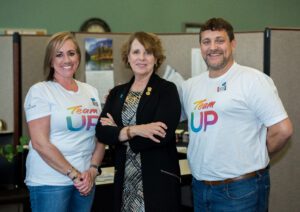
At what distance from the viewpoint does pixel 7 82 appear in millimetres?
2604

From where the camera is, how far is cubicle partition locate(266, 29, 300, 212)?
248 cm

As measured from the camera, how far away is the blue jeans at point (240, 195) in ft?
5.42

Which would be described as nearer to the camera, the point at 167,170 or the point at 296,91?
the point at 167,170

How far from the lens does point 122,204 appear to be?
1.75m

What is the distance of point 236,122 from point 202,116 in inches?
5.6

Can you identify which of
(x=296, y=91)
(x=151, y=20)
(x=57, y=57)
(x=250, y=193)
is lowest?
(x=250, y=193)

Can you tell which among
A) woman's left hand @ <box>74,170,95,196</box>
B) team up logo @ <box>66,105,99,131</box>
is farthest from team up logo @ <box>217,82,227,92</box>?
woman's left hand @ <box>74,170,95,196</box>

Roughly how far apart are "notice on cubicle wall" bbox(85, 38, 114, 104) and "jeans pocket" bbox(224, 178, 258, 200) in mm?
1287

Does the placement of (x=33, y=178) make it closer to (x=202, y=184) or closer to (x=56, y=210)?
(x=56, y=210)

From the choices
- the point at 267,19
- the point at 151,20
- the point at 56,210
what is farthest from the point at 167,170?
the point at 267,19

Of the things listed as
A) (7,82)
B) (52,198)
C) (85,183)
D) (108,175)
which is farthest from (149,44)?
(7,82)

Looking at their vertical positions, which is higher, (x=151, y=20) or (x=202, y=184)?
(x=151, y=20)

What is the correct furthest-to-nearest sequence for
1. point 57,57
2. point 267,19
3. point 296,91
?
1. point 267,19
2. point 296,91
3. point 57,57

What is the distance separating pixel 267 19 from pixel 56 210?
16.8 ft
